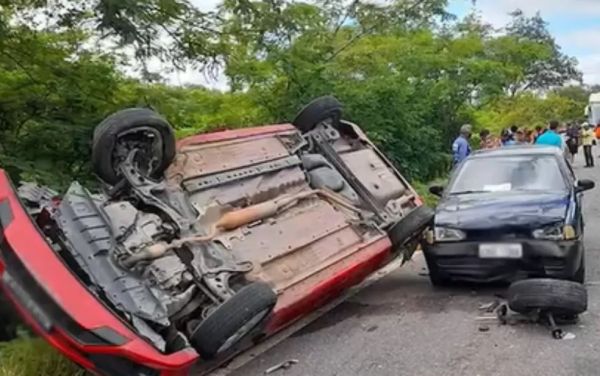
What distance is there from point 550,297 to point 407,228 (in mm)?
1648

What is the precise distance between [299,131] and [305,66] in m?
5.15

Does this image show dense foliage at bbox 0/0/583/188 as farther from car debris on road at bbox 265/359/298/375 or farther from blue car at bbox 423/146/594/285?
blue car at bbox 423/146/594/285

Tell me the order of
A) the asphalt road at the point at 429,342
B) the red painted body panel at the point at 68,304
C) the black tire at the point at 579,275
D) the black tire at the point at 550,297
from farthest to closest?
the black tire at the point at 579,275, the black tire at the point at 550,297, the asphalt road at the point at 429,342, the red painted body panel at the point at 68,304

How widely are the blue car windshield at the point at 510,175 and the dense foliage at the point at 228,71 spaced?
3.17 meters

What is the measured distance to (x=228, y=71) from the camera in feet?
33.4

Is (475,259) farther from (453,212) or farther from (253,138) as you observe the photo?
(253,138)

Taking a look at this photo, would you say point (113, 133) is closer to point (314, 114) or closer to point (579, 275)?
point (314, 114)

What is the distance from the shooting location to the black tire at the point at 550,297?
245 inches

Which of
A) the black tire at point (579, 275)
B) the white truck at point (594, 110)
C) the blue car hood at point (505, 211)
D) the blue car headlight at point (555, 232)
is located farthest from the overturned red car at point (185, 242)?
the white truck at point (594, 110)

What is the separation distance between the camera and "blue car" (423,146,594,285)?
7289mm

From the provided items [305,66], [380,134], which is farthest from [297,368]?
[380,134]

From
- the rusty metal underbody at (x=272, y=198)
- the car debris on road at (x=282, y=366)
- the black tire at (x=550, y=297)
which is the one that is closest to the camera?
the car debris on road at (x=282, y=366)

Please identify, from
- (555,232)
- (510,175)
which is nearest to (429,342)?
(555,232)

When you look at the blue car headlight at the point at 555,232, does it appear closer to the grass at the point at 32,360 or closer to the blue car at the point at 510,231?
the blue car at the point at 510,231
